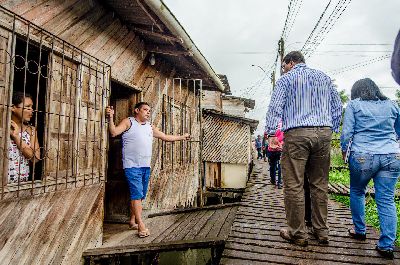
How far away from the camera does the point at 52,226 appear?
3.06 meters

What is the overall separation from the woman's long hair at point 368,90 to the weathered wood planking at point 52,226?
11.6ft

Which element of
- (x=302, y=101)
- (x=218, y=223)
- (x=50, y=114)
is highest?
(x=302, y=101)

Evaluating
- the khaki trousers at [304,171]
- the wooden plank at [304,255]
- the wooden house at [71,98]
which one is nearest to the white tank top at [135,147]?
the wooden house at [71,98]

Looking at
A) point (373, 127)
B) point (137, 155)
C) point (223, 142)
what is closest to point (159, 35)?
point (137, 155)

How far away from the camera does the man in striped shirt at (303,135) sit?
3.09 meters

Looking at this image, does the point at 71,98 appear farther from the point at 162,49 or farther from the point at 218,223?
the point at 218,223

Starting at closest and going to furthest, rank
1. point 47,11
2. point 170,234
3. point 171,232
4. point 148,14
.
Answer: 1. point 47,11
2. point 148,14
3. point 170,234
4. point 171,232

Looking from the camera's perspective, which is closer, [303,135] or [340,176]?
[303,135]

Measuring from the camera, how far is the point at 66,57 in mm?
3225

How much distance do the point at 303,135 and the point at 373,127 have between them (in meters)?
0.81

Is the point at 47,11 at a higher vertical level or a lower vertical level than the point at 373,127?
higher

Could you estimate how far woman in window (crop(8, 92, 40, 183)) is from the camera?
103 inches

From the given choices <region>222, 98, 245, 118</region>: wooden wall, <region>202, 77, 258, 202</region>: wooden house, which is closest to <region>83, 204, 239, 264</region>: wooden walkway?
<region>202, 77, 258, 202</region>: wooden house

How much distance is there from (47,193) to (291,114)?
2.77 meters
